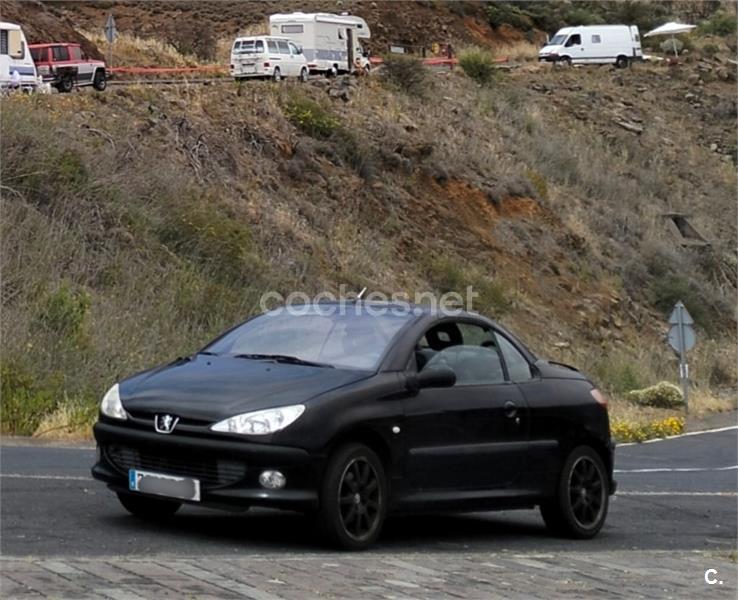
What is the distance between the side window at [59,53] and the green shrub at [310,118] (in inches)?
258

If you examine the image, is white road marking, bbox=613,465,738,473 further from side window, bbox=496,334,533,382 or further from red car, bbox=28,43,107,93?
red car, bbox=28,43,107,93

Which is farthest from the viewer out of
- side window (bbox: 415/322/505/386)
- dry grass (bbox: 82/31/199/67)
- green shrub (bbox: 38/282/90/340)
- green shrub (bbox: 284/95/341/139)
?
dry grass (bbox: 82/31/199/67)

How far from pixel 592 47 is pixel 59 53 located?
29829 millimetres

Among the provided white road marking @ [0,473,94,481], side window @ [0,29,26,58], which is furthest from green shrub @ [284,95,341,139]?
white road marking @ [0,473,94,481]

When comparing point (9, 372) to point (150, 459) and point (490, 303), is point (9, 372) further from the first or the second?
point (490, 303)

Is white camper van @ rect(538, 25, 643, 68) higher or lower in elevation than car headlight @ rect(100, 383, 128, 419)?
higher

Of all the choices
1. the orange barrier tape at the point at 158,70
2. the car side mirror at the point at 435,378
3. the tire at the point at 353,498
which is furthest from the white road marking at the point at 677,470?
the orange barrier tape at the point at 158,70

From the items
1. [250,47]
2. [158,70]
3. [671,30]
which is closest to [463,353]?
[250,47]

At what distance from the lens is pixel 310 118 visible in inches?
1603

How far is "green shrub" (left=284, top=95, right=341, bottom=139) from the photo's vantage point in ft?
133

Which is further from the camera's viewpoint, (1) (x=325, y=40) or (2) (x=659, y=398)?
(1) (x=325, y=40)

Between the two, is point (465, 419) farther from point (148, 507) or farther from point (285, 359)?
point (148, 507)

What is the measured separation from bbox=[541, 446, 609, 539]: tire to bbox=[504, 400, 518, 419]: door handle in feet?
2.34

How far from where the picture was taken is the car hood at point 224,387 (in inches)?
370
